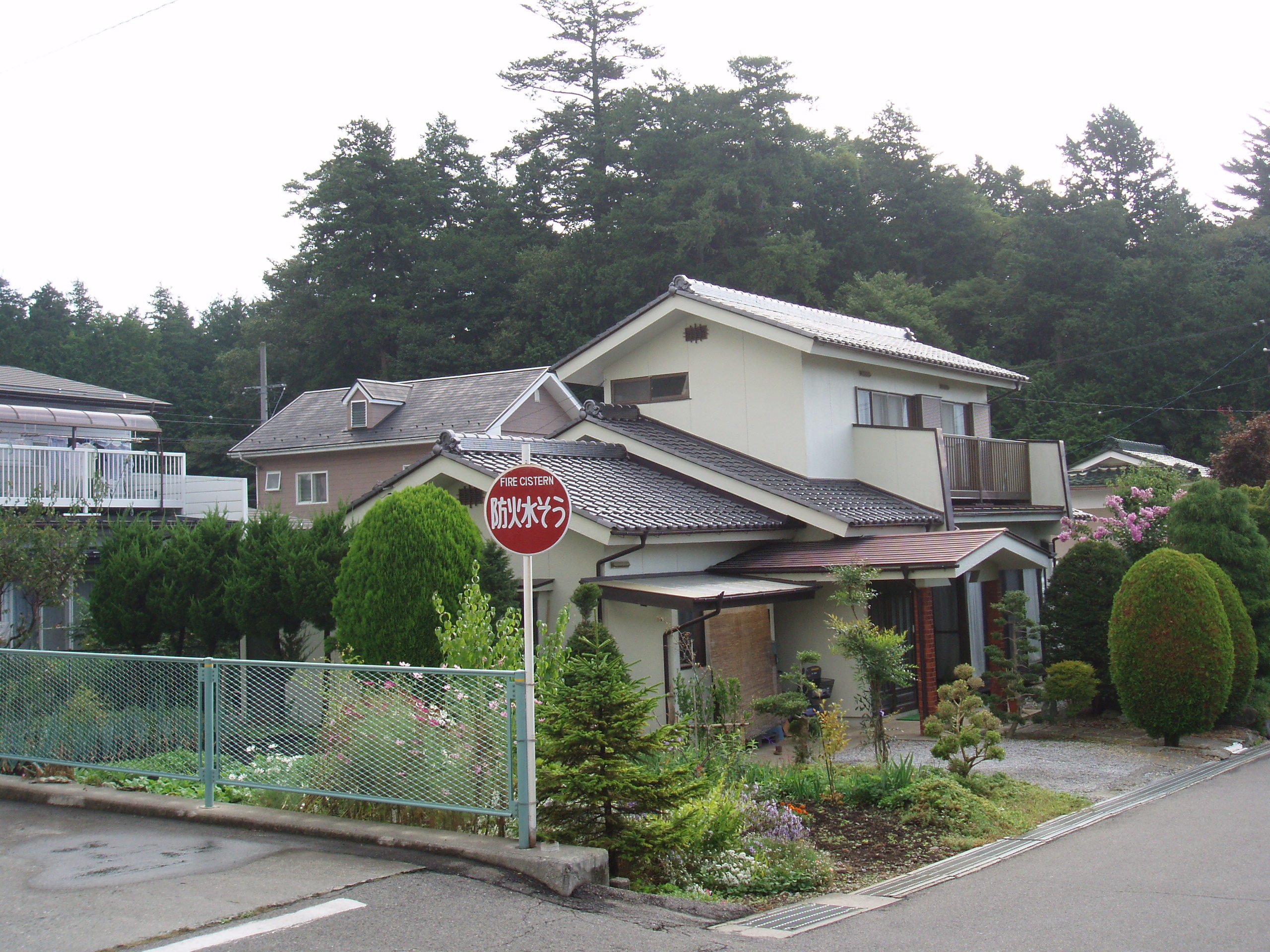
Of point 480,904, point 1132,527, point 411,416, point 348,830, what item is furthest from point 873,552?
point 411,416

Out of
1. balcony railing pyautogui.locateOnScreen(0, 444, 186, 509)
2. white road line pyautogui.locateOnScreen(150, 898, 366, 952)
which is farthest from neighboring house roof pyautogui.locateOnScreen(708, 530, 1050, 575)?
balcony railing pyautogui.locateOnScreen(0, 444, 186, 509)

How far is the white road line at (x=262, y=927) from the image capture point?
5.20 metres

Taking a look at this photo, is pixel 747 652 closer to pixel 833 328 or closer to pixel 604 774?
pixel 604 774

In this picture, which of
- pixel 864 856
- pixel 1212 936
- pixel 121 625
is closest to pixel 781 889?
pixel 864 856

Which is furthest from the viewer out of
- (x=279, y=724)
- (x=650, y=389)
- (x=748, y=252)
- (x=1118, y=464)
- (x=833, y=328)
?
(x=748, y=252)

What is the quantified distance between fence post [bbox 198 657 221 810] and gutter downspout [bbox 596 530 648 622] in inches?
213

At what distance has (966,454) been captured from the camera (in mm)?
18969

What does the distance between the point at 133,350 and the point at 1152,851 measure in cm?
6212

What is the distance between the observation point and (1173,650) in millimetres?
12445

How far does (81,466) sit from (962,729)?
55.2 feet

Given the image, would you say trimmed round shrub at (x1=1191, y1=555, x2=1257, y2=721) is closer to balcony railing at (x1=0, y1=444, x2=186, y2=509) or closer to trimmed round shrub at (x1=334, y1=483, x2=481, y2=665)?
trimmed round shrub at (x1=334, y1=483, x2=481, y2=665)

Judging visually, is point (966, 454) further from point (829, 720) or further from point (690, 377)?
point (829, 720)

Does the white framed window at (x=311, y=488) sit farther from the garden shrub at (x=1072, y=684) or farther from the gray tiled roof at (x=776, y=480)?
the garden shrub at (x=1072, y=684)


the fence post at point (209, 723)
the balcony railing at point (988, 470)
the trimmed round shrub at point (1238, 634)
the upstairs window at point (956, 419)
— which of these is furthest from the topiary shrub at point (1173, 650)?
the fence post at point (209, 723)
